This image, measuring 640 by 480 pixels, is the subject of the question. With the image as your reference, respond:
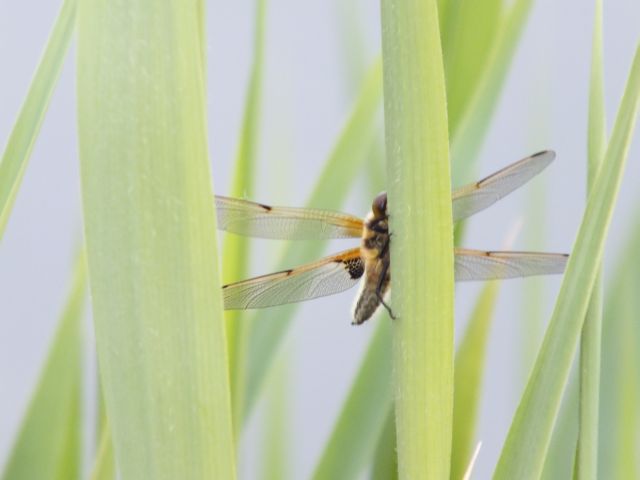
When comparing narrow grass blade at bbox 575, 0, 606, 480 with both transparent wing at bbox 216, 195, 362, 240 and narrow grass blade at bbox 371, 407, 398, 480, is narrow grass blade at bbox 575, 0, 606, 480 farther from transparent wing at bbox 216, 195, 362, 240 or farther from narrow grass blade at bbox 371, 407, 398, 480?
transparent wing at bbox 216, 195, 362, 240

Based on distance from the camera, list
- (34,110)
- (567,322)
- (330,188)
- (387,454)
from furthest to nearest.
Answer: (330,188)
(387,454)
(34,110)
(567,322)

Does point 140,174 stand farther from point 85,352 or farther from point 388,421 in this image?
point 85,352

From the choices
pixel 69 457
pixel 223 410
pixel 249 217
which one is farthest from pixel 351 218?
pixel 223 410

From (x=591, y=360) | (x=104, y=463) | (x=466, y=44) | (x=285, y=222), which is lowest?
(x=104, y=463)

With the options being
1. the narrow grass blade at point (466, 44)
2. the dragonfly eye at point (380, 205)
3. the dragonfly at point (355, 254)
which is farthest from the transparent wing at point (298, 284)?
the narrow grass blade at point (466, 44)

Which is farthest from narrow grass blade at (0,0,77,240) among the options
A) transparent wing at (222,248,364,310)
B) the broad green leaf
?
the broad green leaf

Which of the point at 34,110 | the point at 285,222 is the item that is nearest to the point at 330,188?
the point at 285,222

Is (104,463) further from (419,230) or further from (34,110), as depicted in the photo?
(419,230)
